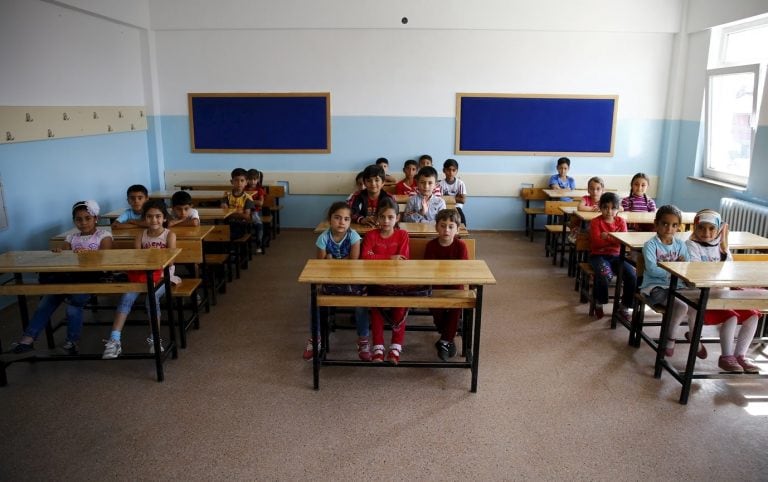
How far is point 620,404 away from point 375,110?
5147 millimetres

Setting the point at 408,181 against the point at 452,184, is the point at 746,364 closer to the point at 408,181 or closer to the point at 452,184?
the point at 452,184

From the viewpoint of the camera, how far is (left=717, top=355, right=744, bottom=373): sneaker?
10.9ft

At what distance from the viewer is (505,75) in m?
7.12

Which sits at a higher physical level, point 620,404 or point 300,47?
point 300,47

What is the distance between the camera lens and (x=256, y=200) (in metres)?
6.39

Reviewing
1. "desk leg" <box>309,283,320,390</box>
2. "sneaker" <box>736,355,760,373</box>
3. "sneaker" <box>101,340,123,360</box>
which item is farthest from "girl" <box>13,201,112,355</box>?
"sneaker" <box>736,355,760,373</box>

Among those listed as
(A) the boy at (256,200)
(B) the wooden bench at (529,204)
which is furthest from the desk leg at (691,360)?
(A) the boy at (256,200)

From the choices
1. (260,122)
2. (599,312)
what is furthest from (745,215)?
(260,122)

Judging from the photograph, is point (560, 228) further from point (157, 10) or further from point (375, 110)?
point (157, 10)

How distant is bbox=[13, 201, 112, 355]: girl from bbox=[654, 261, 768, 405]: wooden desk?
3.62 metres

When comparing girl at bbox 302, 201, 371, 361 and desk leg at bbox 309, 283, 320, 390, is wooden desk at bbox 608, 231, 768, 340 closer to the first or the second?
girl at bbox 302, 201, 371, 361

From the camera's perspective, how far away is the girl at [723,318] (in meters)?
3.33

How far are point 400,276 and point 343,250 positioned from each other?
79cm

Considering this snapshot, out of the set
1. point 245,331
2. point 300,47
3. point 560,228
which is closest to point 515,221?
point 560,228
